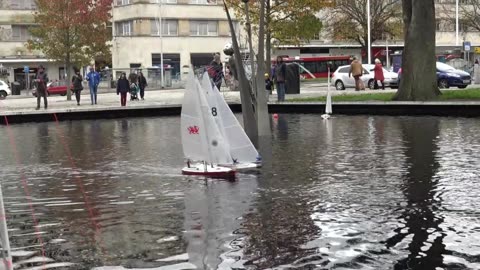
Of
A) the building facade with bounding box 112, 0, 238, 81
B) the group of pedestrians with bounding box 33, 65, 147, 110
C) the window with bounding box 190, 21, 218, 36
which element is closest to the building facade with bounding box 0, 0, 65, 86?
the building facade with bounding box 112, 0, 238, 81

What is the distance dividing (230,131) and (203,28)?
70.2 meters

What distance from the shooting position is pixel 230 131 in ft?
39.5

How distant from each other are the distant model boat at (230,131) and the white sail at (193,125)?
0.83 ft

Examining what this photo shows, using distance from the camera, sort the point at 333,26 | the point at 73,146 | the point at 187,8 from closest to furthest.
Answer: the point at 73,146 < the point at 333,26 < the point at 187,8

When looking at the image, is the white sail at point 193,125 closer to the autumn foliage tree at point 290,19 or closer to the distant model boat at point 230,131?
the distant model boat at point 230,131

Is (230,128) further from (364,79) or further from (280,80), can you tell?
(364,79)

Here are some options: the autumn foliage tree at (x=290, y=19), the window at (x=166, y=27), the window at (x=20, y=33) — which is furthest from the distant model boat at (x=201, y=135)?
the window at (x=20, y=33)

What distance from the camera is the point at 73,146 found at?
18141mm

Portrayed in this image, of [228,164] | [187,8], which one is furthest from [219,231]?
[187,8]

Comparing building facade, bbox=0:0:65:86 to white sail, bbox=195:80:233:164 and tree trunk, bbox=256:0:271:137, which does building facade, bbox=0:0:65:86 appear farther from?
white sail, bbox=195:80:233:164

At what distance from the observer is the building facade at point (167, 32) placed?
7731 cm

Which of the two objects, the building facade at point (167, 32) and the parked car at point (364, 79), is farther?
the building facade at point (167, 32)

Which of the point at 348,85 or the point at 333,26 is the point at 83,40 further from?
the point at 333,26

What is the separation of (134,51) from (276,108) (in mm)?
51036
